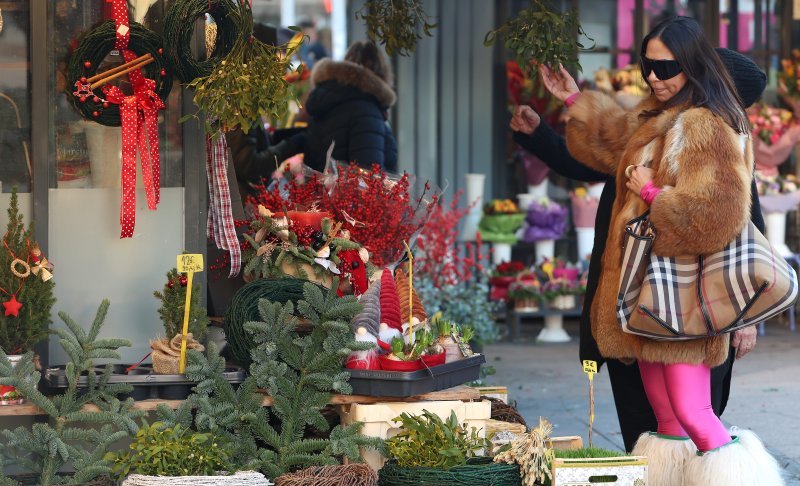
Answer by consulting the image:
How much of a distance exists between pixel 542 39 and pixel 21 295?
224 cm

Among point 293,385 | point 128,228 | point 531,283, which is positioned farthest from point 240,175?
point 531,283

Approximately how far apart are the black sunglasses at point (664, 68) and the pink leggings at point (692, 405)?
963 millimetres

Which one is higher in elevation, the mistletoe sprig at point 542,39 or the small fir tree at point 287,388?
the mistletoe sprig at point 542,39

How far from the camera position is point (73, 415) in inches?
161

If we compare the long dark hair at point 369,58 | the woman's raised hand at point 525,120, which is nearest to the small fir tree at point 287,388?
the woman's raised hand at point 525,120

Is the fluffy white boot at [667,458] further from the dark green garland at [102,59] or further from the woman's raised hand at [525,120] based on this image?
the dark green garland at [102,59]

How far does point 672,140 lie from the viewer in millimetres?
4055

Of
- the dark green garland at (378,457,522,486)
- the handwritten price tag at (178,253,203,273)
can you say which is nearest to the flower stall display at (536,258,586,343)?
the handwritten price tag at (178,253,203,273)

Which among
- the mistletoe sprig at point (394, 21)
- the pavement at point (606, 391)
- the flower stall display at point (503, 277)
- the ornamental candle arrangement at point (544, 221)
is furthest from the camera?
the ornamental candle arrangement at point (544, 221)

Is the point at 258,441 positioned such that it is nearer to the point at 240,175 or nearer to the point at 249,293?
the point at 249,293

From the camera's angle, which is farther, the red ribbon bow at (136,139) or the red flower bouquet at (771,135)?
the red flower bouquet at (771,135)

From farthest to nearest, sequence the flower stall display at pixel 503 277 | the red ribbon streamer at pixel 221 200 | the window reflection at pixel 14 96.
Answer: the flower stall display at pixel 503 277 < the red ribbon streamer at pixel 221 200 < the window reflection at pixel 14 96

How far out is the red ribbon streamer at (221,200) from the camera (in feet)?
15.7

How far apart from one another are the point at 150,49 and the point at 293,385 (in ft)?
4.26
